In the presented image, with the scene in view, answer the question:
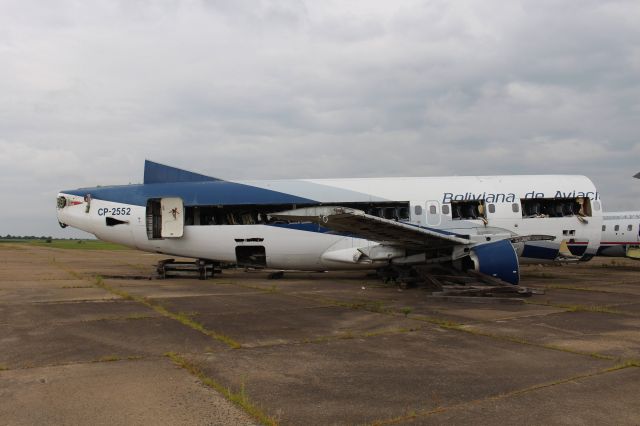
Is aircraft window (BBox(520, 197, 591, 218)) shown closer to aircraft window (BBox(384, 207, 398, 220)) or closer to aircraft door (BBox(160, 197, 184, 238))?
aircraft window (BBox(384, 207, 398, 220))

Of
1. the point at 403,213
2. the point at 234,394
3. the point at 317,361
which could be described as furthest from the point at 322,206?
the point at 234,394

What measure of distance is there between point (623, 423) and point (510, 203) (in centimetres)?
1174

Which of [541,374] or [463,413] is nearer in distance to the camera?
[463,413]

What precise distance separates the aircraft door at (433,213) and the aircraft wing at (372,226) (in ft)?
5.56

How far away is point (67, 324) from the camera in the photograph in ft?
25.3

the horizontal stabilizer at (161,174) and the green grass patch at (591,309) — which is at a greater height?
the horizontal stabilizer at (161,174)

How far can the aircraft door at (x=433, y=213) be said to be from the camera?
14.6 metres

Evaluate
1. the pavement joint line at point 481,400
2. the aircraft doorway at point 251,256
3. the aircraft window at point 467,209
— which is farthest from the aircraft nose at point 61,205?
the pavement joint line at point 481,400

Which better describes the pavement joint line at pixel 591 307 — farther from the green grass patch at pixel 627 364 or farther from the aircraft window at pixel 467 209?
the aircraft window at pixel 467 209

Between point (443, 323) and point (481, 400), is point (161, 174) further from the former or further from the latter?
point (481, 400)

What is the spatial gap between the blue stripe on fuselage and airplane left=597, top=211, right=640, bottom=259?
1588 centimetres

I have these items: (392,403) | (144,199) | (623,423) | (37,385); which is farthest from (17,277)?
(623,423)

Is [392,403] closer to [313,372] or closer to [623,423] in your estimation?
[313,372]

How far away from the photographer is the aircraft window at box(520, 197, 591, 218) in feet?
48.3
